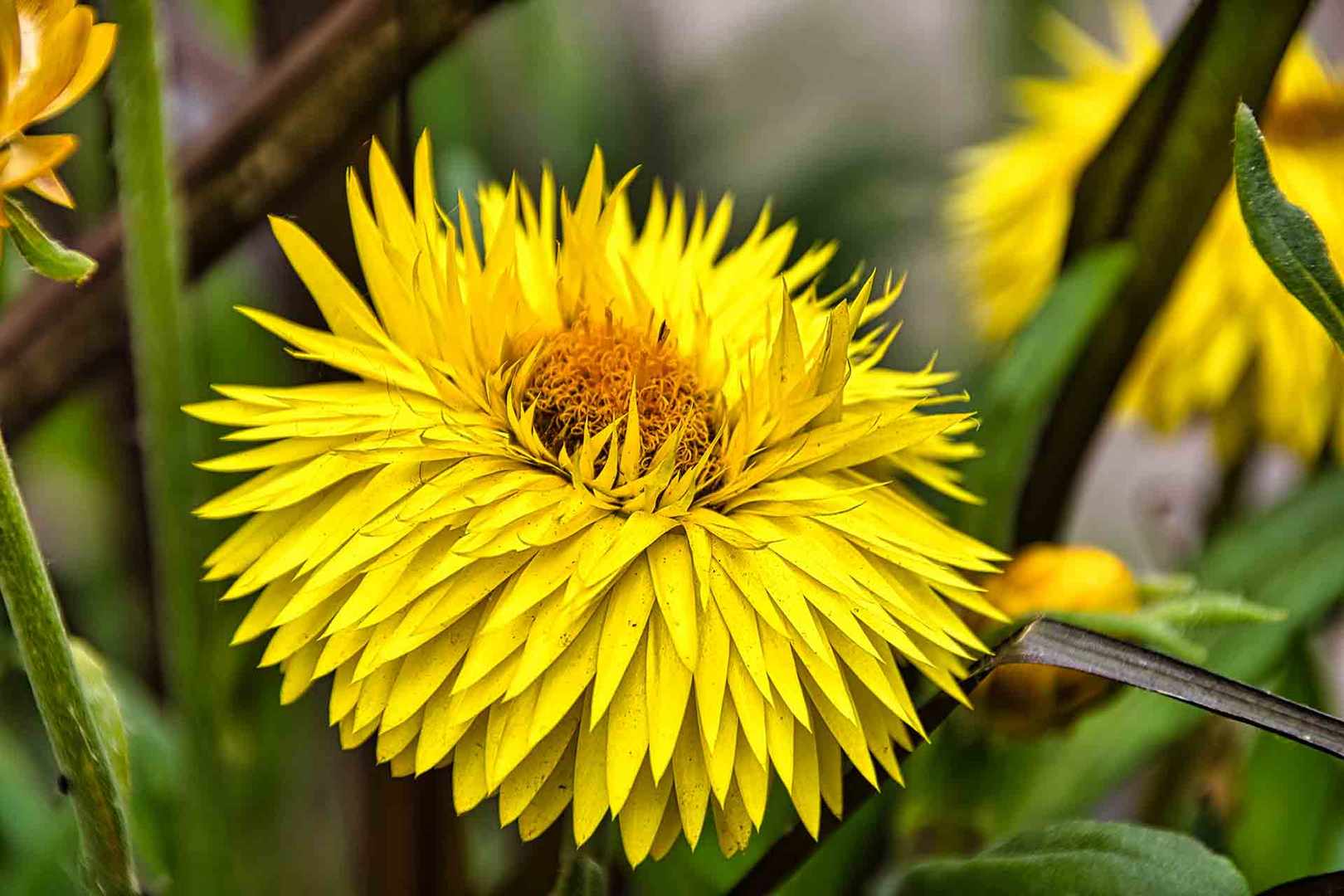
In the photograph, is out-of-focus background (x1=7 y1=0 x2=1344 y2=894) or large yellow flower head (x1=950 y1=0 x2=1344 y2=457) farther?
large yellow flower head (x1=950 y1=0 x2=1344 y2=457)

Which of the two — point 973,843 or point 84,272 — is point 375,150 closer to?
point 84,272

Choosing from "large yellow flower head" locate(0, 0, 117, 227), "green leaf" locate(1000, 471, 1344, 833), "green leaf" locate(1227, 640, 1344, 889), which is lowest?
"green leaf" locate(1227, 640, 1344, 889)

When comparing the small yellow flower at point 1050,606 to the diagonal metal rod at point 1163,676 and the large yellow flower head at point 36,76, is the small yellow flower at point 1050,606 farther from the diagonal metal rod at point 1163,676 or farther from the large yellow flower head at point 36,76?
the large yellow flower head at point 36,76

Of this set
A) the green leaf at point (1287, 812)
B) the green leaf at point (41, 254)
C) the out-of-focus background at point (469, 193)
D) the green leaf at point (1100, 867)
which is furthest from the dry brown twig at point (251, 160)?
the green leaf at point (1287, 812)

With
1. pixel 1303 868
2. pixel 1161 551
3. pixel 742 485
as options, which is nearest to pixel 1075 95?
pixel 1161 551

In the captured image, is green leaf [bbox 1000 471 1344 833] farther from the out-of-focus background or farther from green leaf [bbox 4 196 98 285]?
green leaf [bbox 4 196 98 285]

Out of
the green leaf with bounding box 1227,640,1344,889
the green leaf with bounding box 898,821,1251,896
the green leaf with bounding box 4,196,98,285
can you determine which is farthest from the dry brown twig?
the green leaf with bounding box 1227,640,1344,889
